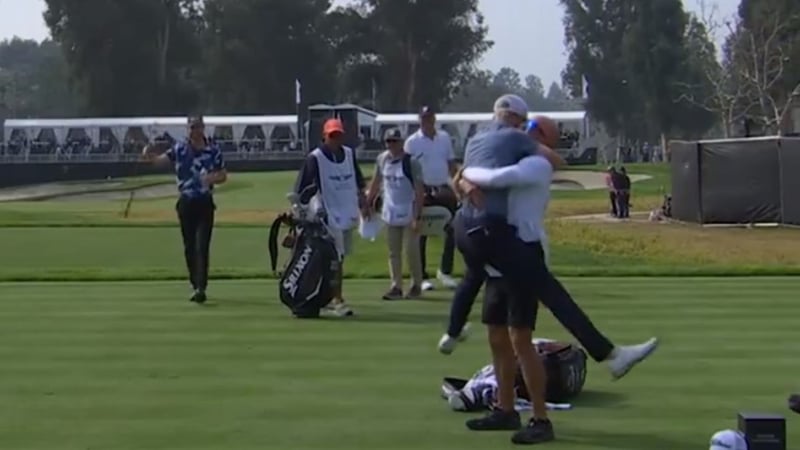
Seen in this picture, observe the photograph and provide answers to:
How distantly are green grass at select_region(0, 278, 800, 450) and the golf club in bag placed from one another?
230mm

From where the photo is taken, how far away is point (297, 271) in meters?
12.7

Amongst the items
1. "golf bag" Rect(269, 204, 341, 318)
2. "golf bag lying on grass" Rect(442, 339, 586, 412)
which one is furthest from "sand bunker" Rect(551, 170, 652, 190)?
"golf bag lying on grass" Rect(442, 339, 586, 412)

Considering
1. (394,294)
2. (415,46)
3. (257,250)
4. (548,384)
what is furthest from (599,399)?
(415,46)

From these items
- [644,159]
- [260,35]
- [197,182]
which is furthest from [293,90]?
[197,182]

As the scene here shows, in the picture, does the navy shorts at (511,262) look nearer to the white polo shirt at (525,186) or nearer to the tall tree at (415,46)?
the white polo shirt at (525,186)

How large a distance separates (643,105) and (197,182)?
91.0 metres

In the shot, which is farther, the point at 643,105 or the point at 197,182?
the point at 643,105

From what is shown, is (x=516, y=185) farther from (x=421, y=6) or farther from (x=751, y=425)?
(x=421, y=6)

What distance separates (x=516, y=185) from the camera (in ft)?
24.2

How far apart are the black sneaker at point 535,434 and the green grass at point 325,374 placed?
0.08 meters

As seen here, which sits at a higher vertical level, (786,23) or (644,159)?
(786,23)

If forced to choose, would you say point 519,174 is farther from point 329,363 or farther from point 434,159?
point 434,159

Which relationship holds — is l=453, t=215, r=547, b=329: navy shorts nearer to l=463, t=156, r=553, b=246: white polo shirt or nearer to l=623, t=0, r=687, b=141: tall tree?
l=463, t=156, r=553, b=246: white polo shirt

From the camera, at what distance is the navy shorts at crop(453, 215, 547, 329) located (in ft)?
24.5
